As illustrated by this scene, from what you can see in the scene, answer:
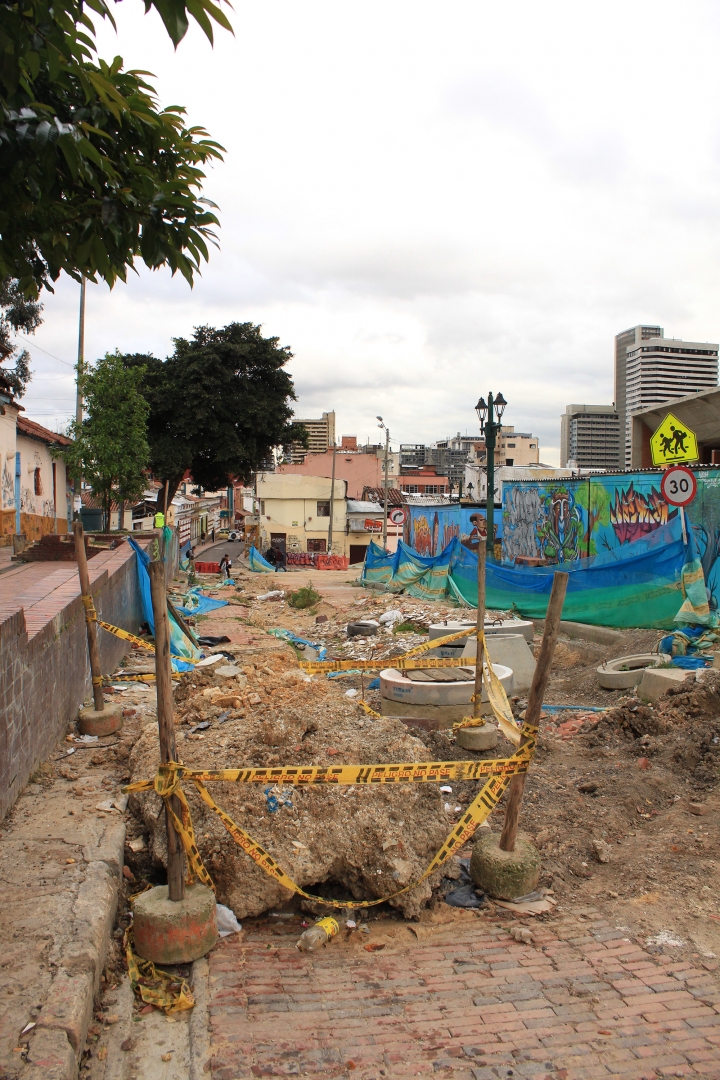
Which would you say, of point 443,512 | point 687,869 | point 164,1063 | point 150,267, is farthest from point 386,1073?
point 443,512

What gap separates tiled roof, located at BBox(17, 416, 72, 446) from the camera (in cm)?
2198

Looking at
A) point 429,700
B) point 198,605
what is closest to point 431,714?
point 429,700

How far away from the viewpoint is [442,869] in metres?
4.57

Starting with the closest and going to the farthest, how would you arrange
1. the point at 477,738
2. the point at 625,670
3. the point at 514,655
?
1. the point at 477,738
2. the point at 625,670
3. the point at 514,655

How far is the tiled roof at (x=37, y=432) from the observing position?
2198 cm

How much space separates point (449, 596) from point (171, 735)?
1379 centimetres

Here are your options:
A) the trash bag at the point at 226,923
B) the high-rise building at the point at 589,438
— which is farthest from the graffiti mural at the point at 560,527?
the high-rise building at the point at 589,438

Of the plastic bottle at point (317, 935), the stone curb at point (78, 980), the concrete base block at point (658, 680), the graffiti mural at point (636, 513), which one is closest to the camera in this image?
the stone curb at point (78, 980)

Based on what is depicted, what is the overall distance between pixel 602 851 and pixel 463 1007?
6.13 feet

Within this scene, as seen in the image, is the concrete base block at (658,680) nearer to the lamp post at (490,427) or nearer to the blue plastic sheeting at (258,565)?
the lamp post at (490,427)

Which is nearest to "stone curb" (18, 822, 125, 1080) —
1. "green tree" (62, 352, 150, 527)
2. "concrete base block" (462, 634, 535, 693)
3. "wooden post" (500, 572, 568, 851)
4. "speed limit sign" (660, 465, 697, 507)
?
"wooden post" (500, 572, 568, 851)

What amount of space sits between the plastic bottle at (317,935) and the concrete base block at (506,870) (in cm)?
100

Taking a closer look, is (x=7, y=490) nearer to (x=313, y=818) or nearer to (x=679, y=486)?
(x=679, y=486)

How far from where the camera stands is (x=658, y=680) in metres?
8.30
